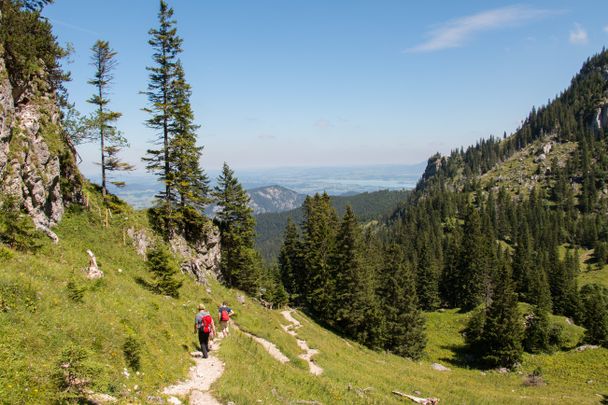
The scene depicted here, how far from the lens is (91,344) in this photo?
446 inches

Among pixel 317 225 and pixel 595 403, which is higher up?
pixel 317 225

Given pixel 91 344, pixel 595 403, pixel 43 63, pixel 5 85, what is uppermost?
pixel 43 63

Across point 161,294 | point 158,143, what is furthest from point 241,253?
point 161,294

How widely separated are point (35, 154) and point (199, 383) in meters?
19.3

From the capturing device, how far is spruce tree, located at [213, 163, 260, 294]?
1815 inches

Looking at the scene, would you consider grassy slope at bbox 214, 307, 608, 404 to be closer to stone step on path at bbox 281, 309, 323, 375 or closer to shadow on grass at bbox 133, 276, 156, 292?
stone step on path at bbox 281, 309, 323, 375

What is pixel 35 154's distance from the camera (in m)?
23.5

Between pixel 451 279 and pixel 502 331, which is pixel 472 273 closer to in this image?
pixel 451 279

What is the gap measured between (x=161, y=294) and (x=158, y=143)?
54.0 ft

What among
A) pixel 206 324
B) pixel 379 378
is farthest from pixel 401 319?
pixel 206 324

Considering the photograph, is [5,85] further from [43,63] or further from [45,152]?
[43,63]

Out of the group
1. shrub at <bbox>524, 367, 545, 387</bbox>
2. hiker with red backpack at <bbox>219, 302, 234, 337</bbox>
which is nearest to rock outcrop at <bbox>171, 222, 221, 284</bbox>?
hiker with red backpack at <bbox>219, 302, 234, 337</bbox>

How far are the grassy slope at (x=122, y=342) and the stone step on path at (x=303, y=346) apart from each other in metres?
0.66

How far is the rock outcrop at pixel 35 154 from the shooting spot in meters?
20.6
